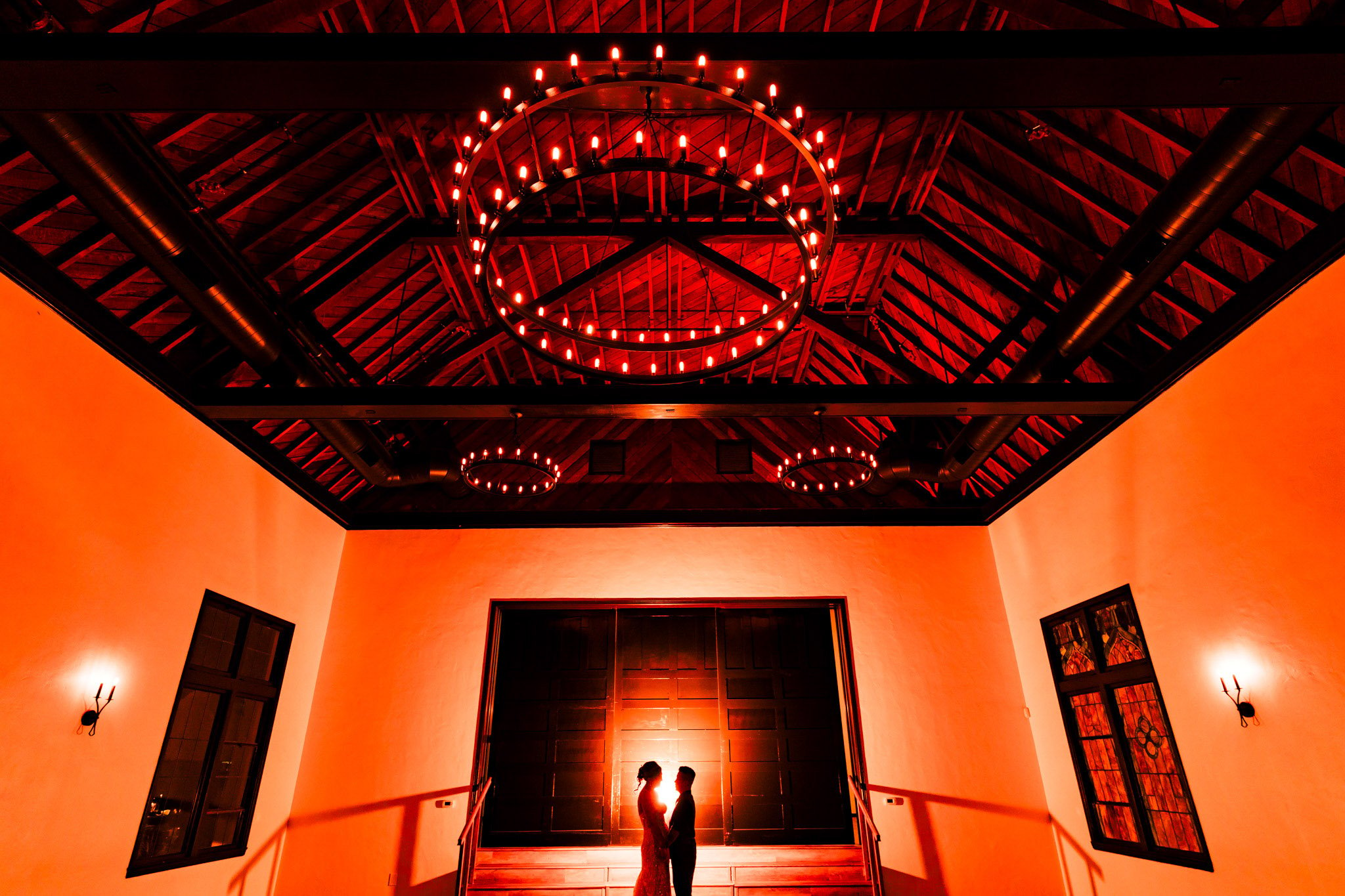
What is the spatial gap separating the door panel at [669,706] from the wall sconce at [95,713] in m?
5.28

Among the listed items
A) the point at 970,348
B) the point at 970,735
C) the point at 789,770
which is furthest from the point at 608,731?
the point at 970,348

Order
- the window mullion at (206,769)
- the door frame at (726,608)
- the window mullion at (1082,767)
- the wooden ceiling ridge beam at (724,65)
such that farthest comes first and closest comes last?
1. the door frame at (726,608)
2. the window mullion at (1082,767)
3. the window mullion at (206,769)
4. the wooden ceiling ridge beam at (724,65)

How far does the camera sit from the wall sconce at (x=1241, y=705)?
5191 mm

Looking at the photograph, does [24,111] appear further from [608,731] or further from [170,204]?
[608,731]

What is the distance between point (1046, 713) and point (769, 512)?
392cm

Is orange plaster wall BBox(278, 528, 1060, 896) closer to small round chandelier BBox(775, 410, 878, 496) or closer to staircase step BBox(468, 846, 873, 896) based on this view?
staircase step BBox(468, 846, 873, 896)

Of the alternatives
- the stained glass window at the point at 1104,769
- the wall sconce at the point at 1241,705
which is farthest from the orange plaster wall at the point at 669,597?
the wall sconce at the point at 1241,705

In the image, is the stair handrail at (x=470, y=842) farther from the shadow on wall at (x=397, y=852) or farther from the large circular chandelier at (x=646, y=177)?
the large circular chandelier at (x=646, y=177)

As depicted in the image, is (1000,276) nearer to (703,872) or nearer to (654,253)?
Result: (654,253)

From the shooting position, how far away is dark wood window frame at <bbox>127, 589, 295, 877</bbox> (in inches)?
241

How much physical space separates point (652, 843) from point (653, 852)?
7 cm

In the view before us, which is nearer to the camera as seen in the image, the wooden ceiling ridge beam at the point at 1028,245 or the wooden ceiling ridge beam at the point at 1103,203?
the wooden ceiling ridge beam at the point at 1103,203

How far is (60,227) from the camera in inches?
197

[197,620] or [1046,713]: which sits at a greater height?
[197,620]
